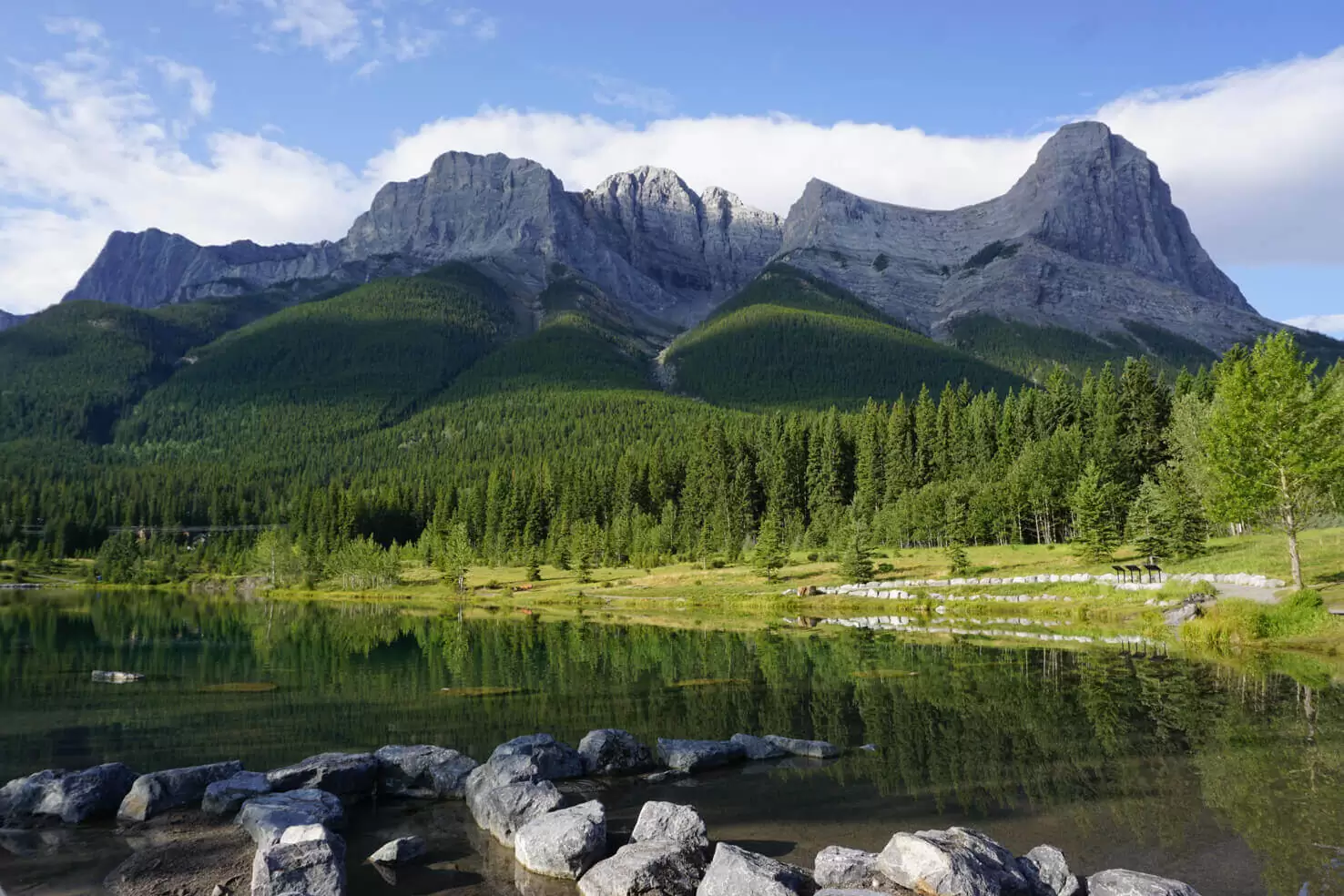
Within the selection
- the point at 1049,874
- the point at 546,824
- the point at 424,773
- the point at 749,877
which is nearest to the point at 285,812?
the point at 424,773

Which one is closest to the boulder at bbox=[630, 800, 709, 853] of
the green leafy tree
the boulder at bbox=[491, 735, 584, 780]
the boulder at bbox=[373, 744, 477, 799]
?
the boulder at bbox=[491, 735, 584, 780]

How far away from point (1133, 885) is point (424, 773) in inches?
680

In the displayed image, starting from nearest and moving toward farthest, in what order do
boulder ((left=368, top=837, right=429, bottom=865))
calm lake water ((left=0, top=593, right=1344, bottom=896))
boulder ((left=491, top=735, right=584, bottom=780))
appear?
boulder ((left=368, top=837, right=429, bottom=865)) → calm lake water ((left=0, top=593, right=1344, bottom=896)) → boulder ((left=491, top=735, right=584, bottom=780))

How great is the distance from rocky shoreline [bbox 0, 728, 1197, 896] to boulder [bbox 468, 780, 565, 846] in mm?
39

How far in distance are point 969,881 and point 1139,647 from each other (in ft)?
128

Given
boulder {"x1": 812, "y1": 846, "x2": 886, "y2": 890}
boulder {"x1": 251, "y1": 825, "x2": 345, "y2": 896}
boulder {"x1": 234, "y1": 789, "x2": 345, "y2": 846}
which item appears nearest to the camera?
boulder {"x1": 812, "y1": 846, "x2": 886, "y2": 890}

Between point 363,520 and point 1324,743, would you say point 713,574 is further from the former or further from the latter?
point 363,520

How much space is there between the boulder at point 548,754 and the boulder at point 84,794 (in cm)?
968

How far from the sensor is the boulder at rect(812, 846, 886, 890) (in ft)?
47.9

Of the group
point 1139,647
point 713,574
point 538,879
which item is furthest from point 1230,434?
point 713,574

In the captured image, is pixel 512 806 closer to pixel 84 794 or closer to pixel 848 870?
pixel 848 870

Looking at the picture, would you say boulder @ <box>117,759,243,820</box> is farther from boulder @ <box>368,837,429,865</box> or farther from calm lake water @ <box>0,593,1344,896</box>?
boulder @ <box>368,837,429,865</box>

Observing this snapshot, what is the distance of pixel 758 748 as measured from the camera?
25.1 metres

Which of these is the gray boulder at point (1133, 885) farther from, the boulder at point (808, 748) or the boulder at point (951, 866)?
the boulder at point (808, 748)
